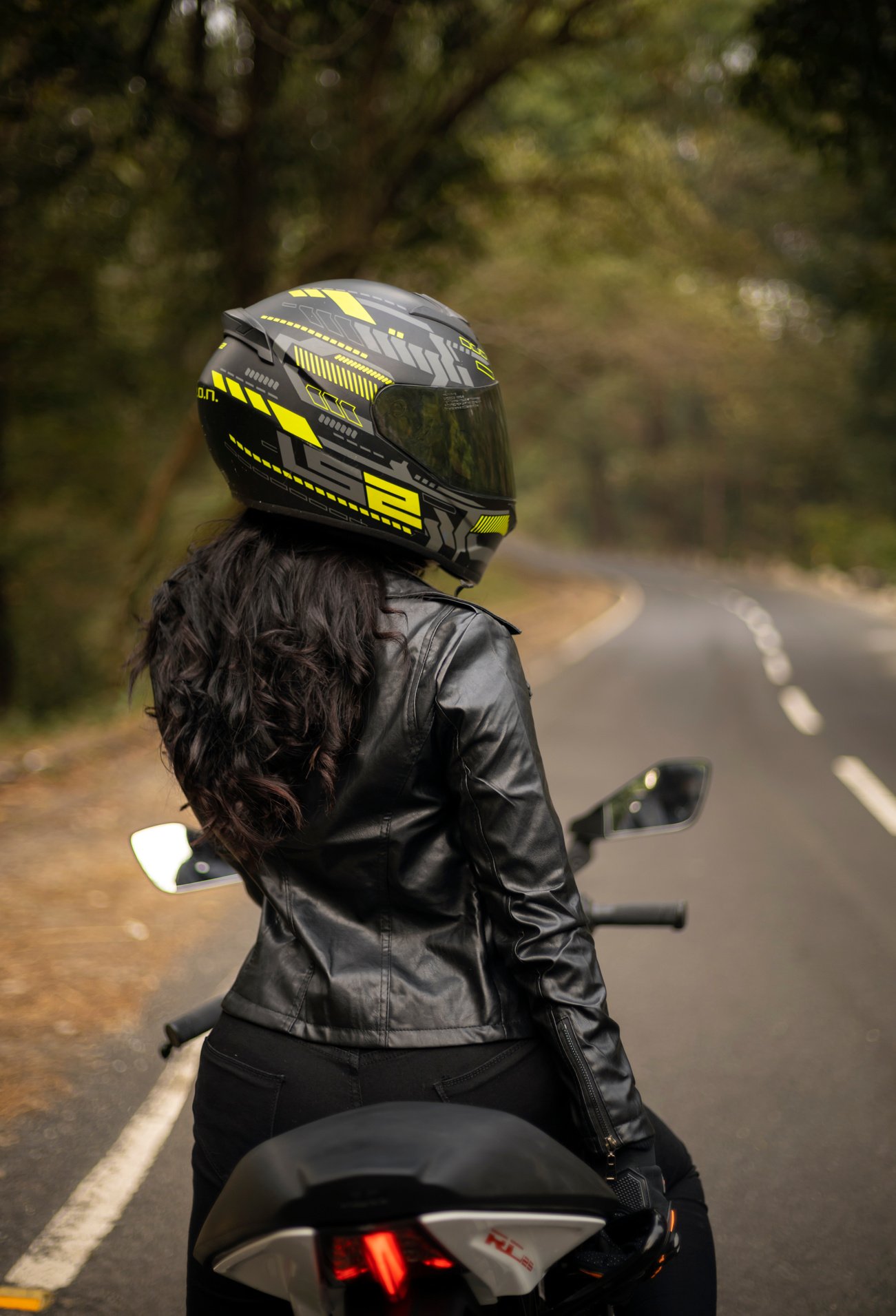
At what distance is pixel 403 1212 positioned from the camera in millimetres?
1007

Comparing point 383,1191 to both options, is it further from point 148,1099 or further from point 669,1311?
point 148,1099

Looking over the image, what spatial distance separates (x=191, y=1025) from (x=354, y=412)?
108cm

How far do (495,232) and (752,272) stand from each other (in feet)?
13.8

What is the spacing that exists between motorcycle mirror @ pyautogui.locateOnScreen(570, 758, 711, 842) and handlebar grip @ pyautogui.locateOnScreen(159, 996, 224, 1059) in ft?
2.40

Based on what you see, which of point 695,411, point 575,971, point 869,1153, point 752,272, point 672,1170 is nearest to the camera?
point 575,971

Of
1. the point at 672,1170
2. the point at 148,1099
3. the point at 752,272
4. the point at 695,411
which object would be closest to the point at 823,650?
the point at 752,272

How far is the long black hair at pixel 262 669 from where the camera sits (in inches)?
55.7

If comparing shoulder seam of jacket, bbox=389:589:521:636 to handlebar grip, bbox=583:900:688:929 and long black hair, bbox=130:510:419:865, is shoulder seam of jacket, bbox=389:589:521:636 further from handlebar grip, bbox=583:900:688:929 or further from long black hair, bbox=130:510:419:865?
handlebar grip, bbox=583:900:688:929

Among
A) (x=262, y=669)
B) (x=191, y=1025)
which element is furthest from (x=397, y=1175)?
(x=191, y=1025)

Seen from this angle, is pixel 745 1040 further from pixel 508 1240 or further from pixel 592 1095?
pixel 508 1240

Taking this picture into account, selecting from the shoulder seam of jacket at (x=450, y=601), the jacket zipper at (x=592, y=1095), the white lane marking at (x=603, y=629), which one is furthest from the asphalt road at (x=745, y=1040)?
the white lane marking at (x=603, y=629)

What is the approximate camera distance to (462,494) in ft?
5.50

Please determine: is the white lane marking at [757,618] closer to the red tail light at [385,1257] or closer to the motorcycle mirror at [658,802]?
the motorcycle mirror at [658,802]

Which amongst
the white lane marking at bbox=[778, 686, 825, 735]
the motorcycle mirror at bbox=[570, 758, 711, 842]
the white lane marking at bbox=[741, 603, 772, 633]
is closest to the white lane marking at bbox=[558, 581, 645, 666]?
the white lane marking at bbox=[741, 603, 772, 633]
